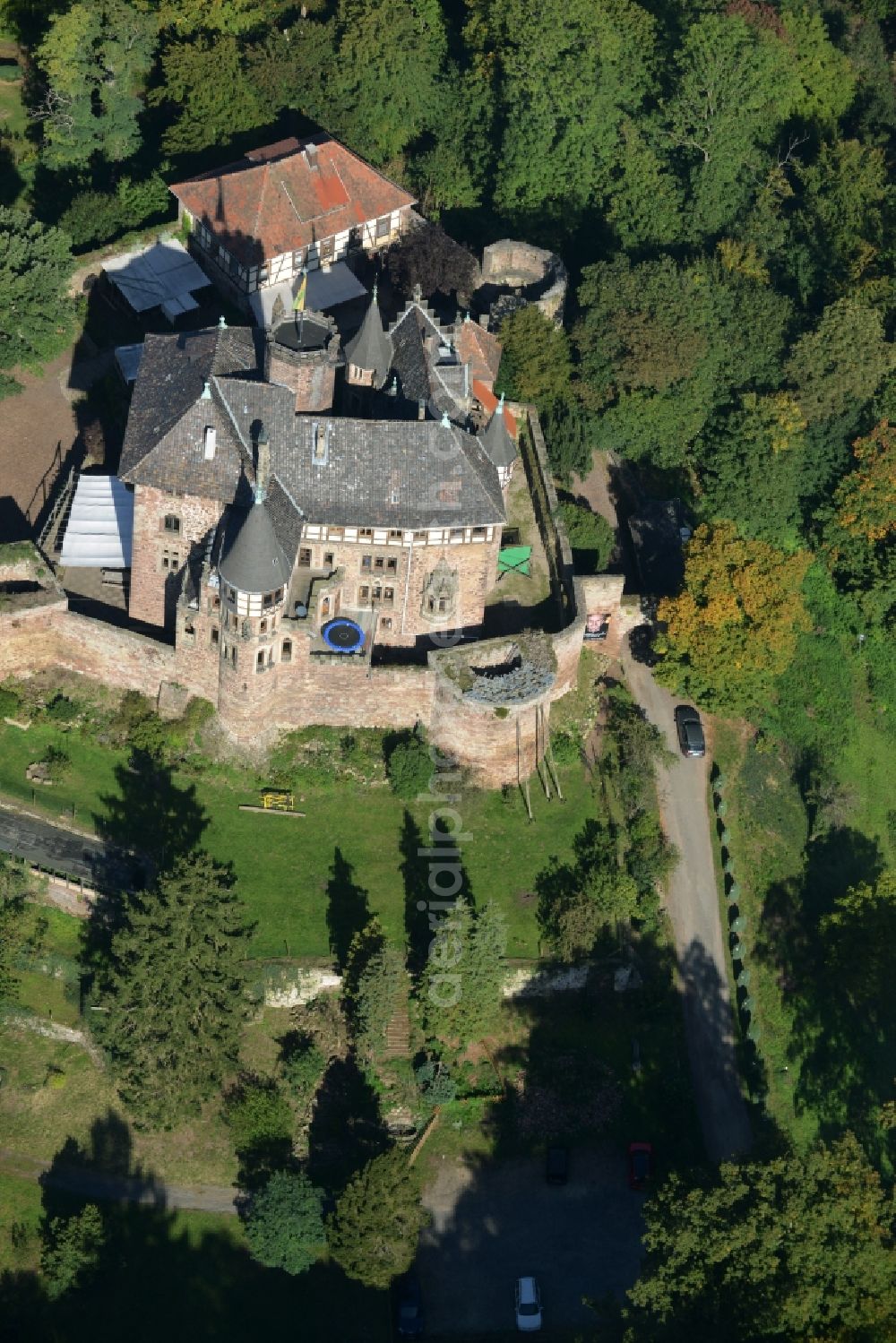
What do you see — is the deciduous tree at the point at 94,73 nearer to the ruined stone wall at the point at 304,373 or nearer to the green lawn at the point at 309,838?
the ruined stone wall at the point at 304,373

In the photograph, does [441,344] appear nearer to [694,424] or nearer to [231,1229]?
[694,424]

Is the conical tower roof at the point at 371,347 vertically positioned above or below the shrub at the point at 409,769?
above

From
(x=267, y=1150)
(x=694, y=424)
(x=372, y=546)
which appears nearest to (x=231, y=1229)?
(x=267, y=1150)

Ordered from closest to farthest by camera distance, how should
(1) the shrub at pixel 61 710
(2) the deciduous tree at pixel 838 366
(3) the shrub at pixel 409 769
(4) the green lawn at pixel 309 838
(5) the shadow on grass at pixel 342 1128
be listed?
(5) the shadow on grass at pixel 342 1128 < (4) the green lawn at pixel 309 838 < (3) the shrub at pixel 409 769 < (1) the shrub at pixel 61 710 < (2) the deciduous tree at pixel 838 366

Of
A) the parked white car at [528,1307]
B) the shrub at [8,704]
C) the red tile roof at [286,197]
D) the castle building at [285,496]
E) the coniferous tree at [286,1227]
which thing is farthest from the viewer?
the red tile roof at [286,197]

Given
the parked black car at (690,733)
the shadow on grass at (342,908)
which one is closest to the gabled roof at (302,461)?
the shadow on grass at (342,908)

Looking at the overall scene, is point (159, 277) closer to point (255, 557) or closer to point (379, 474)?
point (379, 474)

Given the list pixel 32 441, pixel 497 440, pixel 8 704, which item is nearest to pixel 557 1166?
pixel 8 704
